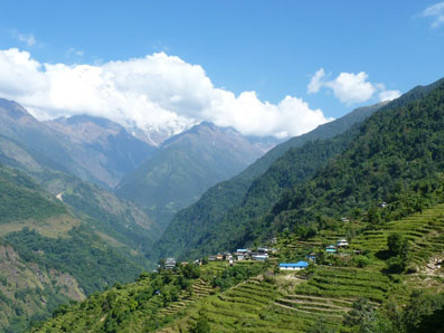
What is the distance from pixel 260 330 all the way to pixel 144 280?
7250 centimetres

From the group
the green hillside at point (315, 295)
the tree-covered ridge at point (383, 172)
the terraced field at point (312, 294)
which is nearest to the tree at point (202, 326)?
the green hillside at point (315, 295)

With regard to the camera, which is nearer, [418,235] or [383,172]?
[418,235]

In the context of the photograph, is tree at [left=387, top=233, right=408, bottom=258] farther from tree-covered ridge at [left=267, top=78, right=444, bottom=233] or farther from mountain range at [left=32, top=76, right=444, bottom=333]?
tree-covered ridge at [left=267, top=78, right=444, bottom=233]

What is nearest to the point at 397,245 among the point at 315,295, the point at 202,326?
the point at 315,295

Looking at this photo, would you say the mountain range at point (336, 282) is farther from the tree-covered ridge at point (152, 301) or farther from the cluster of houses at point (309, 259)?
the cluster of houses at point (309, 259)

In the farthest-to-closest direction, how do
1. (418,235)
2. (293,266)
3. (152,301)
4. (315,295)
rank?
(152,301) → (293,266) → (418,235) → (315,295)

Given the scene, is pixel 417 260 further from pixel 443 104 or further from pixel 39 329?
pixel 443 104

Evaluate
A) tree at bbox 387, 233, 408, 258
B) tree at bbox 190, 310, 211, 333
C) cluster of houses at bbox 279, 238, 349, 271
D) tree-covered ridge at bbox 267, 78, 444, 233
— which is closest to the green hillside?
tree at bbox 190, 310, 211, 333

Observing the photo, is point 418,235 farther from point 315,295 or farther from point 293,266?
point 315,295

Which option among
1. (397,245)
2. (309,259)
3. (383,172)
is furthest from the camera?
(383,172)

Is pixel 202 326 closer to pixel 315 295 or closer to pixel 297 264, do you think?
pixel 315 295

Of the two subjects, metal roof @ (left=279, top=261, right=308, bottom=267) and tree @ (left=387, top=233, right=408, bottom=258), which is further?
metal roof @ (left=279, top=261, right=308, bottom=267)

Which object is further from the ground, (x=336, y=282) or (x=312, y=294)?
(x=336, y=282)

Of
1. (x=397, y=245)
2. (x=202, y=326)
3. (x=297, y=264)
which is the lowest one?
(x=202, y=326)
